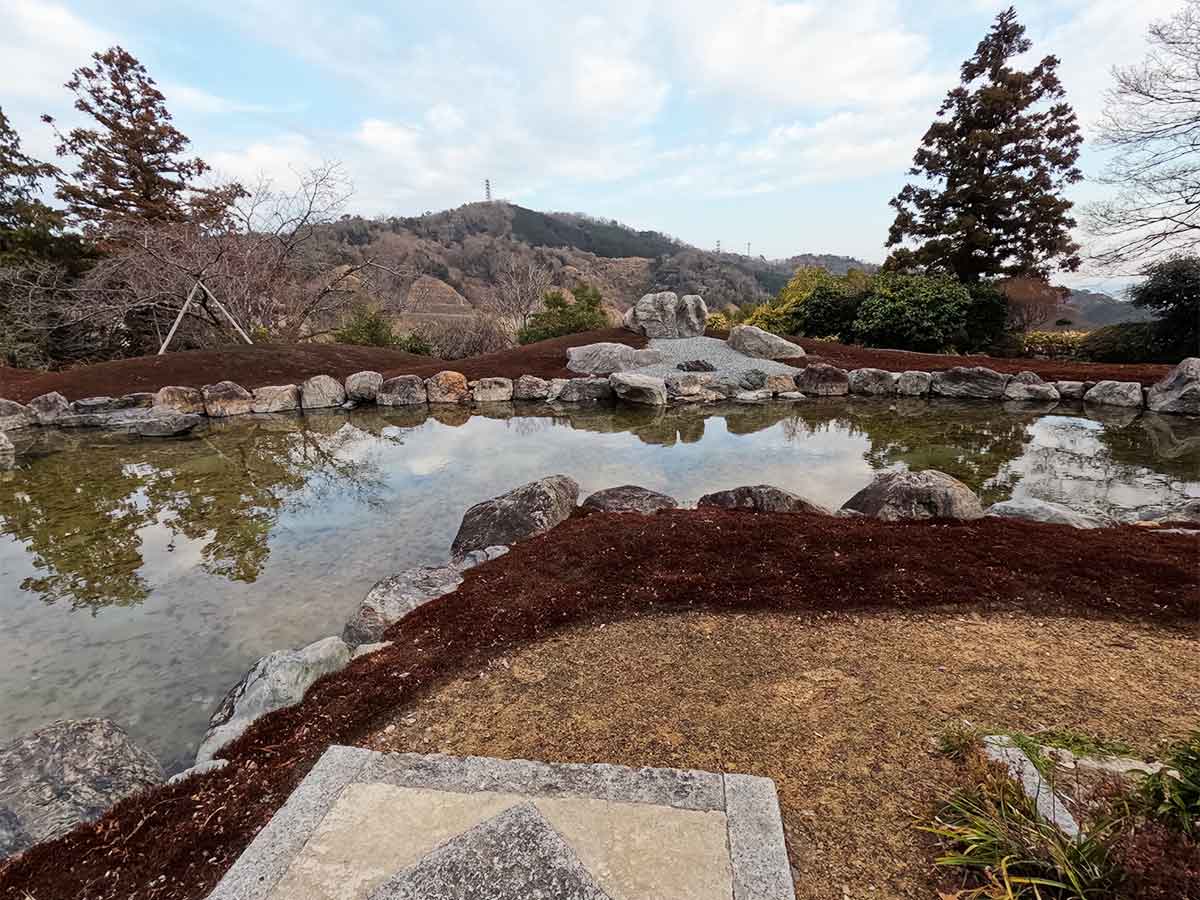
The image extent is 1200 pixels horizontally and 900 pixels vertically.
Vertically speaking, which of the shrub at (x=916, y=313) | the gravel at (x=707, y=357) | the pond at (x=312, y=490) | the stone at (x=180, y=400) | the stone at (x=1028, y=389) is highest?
the shrub at (x=916, y=313)

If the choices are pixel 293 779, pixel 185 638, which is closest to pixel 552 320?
pixel 185 638

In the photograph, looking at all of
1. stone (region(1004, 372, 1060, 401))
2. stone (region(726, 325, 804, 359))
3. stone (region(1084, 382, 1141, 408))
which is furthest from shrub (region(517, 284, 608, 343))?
stone (region(1084, 382, 1141, 408))

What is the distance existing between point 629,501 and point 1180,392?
1205 cm

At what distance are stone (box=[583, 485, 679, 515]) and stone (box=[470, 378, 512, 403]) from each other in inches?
329

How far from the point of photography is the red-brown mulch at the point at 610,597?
190 centimetres

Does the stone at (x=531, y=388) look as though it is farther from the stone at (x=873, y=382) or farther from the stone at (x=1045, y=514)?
the stone at (x=1045, y=514)

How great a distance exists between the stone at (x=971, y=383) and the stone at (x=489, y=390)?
10608 mm

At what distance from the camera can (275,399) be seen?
510 inches

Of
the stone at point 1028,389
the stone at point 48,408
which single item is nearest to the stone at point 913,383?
the stone at point 1028,389

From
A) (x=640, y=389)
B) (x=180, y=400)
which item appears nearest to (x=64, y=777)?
(x=640, y=389)

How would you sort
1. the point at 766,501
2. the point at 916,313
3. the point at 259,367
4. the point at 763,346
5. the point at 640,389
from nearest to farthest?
the point at 766,501, the point at 640,389, the point at 259,367, the point at 763,346, the point at 916,313

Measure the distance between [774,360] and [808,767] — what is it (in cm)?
1502

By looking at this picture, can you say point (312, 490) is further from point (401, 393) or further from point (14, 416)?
point (14, 416)

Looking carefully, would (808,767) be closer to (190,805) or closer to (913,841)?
(913,841)
